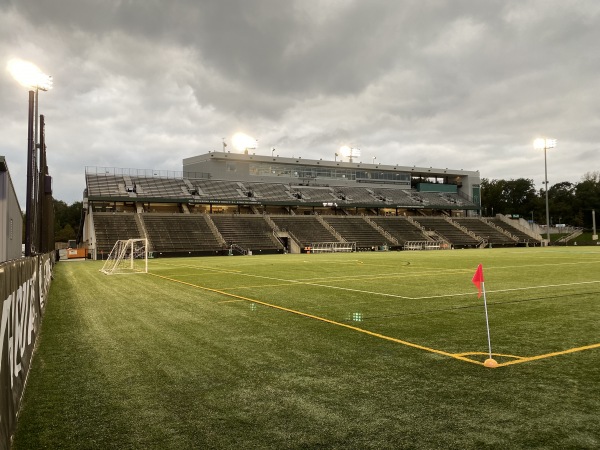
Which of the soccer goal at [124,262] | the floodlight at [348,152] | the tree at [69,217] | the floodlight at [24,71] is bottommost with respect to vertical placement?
the soccer goal at [124,262]

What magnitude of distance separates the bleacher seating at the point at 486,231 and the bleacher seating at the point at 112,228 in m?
53.6

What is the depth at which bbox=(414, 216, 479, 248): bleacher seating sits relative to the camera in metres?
71.7

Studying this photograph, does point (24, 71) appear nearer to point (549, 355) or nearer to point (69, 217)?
point (549, 355)

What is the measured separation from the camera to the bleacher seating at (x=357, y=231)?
66.0 meters

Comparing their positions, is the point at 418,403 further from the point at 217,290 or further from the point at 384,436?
the point at 217,290

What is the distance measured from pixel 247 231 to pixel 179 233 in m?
9.33

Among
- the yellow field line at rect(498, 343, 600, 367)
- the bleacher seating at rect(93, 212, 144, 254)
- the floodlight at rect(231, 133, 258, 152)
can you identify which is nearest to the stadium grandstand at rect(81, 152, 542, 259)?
the bleacher seating at rect(93, 212, 144, 254)

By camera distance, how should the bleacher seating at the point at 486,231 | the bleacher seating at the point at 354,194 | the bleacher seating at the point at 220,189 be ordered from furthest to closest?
the bleacher seating at the point at 354,194 < the bleacher seating at the point at 486,231 < the bleacher seating at the point at 220,189

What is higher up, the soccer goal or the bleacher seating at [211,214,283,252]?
the bleacher seating at [211,214,283,252]

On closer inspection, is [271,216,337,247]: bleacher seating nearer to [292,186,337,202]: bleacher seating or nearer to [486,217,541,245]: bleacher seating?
[292,186,337,202]: bleacher seating

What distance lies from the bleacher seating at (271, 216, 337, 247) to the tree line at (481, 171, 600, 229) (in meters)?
66.1

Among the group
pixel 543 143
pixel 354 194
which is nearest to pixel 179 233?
pixel 354 194

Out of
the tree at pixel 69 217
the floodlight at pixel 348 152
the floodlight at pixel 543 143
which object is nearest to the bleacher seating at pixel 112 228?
the floodlight at pixel 348 152

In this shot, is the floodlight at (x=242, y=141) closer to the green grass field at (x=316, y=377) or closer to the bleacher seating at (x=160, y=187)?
the bleacher seating at (x=160, y=187)
